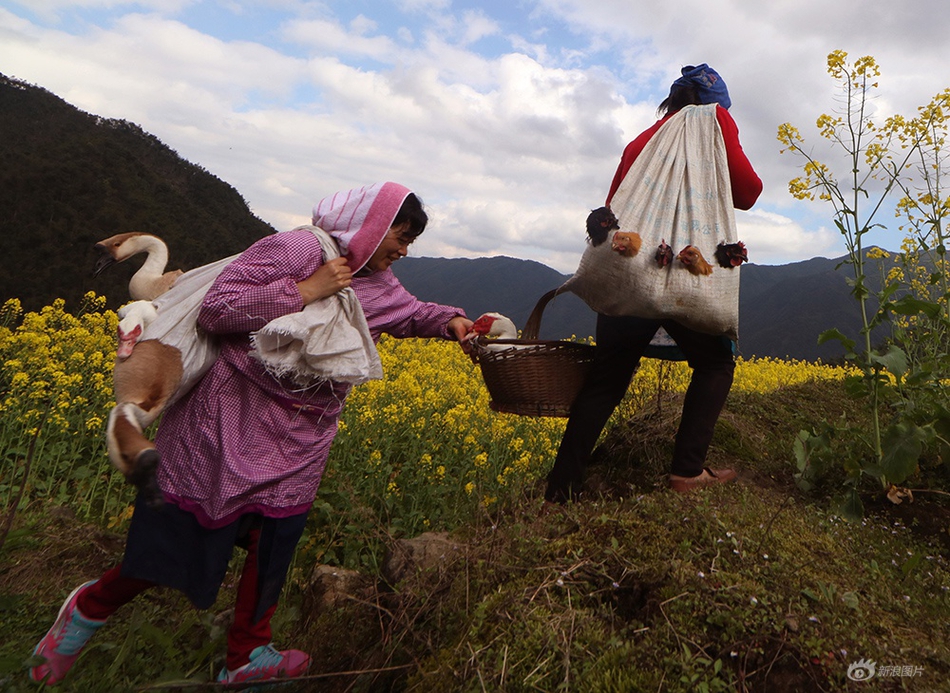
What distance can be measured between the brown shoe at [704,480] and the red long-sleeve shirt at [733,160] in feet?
3.77

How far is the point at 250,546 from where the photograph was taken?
6.91 ft

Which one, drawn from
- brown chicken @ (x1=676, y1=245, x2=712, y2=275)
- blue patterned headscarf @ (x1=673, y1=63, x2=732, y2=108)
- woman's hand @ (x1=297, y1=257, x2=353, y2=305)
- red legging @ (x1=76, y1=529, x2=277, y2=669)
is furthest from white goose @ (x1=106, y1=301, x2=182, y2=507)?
blue patterned headscarf @ (x1=673, y1=63, x2=732, y2=108)

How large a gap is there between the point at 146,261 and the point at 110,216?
27.3m

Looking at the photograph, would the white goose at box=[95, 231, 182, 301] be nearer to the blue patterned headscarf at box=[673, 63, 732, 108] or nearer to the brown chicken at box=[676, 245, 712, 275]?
the brown chicken at box=[676, 245, 712, 275]

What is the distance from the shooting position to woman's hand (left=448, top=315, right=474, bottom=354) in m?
2.55

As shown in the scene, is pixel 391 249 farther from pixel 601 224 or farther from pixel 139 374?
pixel 139 374

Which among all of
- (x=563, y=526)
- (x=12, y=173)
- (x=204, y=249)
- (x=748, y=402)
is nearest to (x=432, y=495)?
(x=563, y=526)

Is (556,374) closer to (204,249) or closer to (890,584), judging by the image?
(890,584)

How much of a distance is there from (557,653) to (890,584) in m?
1.32

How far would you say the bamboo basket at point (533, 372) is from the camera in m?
2.55

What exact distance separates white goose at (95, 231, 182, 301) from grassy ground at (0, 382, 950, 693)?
3.61 feet

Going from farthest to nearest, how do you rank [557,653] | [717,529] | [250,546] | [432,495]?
[432,495] < [250,546] < [717,529] < [557,653]

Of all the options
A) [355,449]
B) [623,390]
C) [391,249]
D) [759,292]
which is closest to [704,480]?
[623,390]

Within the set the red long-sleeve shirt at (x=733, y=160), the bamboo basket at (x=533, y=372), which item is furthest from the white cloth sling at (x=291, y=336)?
the red long-sleeve shirt at (x=733, y=160)
